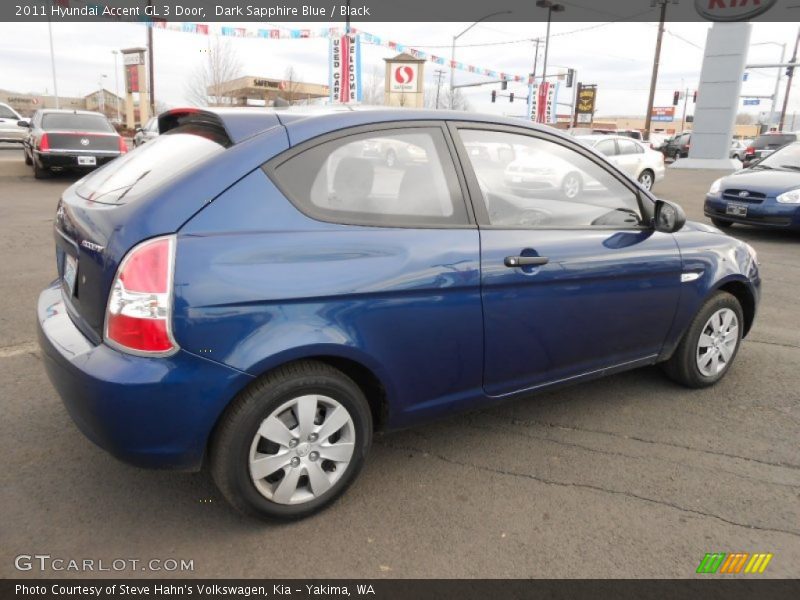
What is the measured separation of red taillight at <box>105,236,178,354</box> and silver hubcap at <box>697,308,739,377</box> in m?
3.07

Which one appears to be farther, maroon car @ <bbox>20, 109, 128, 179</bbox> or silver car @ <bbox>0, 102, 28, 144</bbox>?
silver car @ <bbox>0, 102, 28, 144</bbox>

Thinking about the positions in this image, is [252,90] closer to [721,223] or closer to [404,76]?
[404,76]

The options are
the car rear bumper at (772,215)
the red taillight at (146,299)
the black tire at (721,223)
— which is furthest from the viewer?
the black tire at (721,223)

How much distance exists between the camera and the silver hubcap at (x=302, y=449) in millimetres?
2295

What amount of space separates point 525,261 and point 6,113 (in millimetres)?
22964

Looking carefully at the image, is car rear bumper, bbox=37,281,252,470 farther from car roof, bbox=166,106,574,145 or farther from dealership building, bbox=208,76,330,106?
dealership building, bbox=208,76,330,106

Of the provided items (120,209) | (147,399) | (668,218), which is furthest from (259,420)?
(668,218)

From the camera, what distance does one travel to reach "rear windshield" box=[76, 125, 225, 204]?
2396 mm

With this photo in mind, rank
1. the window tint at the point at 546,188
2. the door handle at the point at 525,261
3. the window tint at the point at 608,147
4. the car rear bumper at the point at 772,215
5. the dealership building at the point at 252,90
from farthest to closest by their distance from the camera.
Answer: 1. the dealership building at the point at 252,90
2. the window tint at the point at 608,147
3. the car rear bumper at the point at 772,215
4. the window tint at the point at 546,188
5. the door handle at the point at 525,261

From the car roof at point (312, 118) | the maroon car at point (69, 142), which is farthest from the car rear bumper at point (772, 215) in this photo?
the maroon car at point (69, 142)

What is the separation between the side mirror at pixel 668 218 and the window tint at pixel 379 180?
1.26 metres
